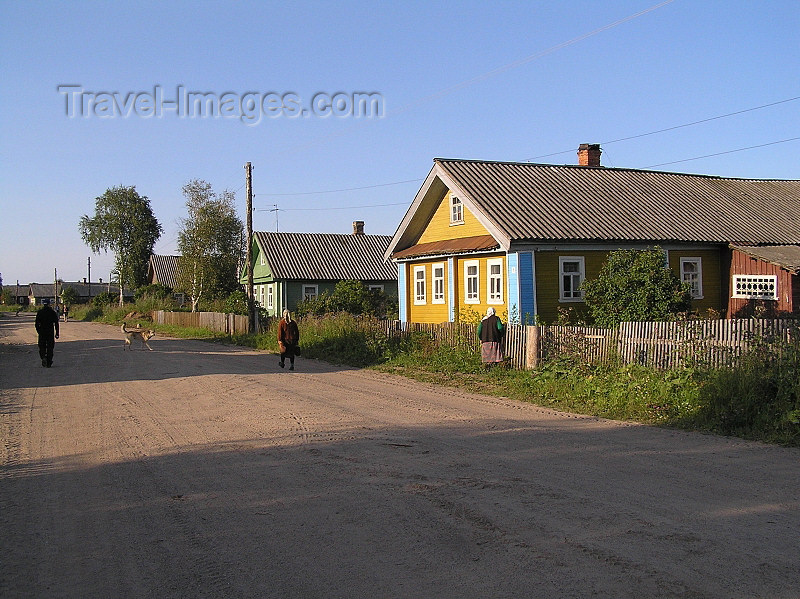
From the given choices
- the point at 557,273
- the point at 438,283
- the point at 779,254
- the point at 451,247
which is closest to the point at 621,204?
the point at 557,273

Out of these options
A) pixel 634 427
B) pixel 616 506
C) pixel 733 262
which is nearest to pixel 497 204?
pixel 733 262

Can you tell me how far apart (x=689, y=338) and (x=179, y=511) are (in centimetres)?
911

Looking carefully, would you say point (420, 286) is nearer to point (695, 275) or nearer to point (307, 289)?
point (695, 275)

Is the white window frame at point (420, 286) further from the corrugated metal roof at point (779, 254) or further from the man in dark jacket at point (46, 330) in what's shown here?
the man in dark jacket at point (46, 330)

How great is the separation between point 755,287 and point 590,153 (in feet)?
32.5

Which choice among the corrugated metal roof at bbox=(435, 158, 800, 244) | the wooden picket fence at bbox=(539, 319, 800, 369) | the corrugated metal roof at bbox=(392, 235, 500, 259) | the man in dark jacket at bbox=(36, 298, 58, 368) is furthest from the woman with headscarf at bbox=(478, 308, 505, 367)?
the man in dark jacket at bbox=(36, 298, 58, 368)

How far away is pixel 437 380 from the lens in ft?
53.6

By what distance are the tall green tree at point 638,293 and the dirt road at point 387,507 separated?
23.4 ft

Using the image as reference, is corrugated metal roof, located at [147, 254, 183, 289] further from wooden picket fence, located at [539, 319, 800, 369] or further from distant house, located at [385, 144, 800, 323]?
wooden picket fence, located at [539, 319, 800, 369]

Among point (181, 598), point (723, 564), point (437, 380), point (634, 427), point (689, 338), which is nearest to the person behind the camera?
point (181, 598)

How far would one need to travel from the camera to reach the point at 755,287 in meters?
23.0

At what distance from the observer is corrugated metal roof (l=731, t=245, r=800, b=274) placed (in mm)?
21000

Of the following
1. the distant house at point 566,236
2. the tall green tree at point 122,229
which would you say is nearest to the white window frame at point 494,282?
the distant house at point 566,236

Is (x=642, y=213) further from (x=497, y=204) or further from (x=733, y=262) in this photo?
(x=497, y=204)
